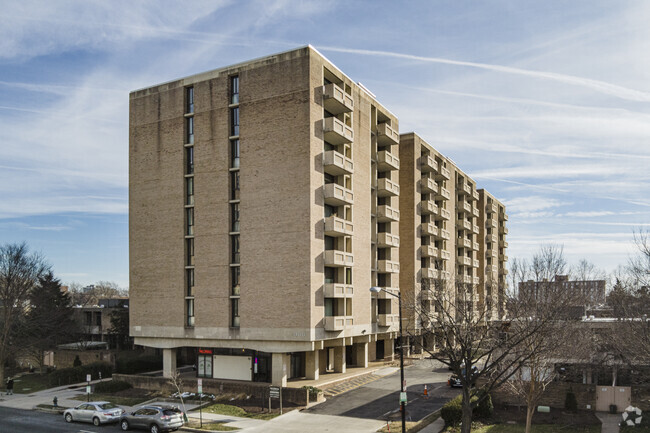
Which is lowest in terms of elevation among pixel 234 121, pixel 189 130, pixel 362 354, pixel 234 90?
pixel 362 354

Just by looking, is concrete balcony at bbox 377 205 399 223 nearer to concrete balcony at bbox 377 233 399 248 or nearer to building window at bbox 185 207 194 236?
concrete balcony at bbox 377 233 399 248

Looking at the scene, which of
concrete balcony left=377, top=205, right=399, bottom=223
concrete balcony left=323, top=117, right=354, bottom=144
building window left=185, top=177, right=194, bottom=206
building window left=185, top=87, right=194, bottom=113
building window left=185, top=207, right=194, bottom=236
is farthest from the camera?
concrete balcony left=377, top=205, right=399, bottom=223

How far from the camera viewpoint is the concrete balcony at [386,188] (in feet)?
182

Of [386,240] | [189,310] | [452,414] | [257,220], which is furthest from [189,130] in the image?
Answer: [452,414]

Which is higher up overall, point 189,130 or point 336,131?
point 189,130

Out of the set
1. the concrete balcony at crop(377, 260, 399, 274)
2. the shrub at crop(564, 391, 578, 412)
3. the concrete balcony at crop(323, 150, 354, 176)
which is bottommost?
the shrub at crop(564, 391, 578, 412)

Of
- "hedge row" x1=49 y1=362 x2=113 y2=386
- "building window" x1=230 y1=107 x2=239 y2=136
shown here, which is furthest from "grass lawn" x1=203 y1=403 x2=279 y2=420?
"building window" x1=230 y1=107 x2=239 y2=136

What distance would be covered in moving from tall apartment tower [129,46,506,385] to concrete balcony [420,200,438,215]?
12.8 metres

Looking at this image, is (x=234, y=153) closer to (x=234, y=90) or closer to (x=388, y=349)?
(x=234, y=90)

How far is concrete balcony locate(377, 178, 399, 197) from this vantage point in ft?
182

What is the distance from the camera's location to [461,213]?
83.6 m

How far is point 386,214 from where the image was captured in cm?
5538

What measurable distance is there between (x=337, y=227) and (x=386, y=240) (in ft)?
38.2

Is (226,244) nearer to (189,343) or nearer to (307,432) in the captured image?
(189,343)
